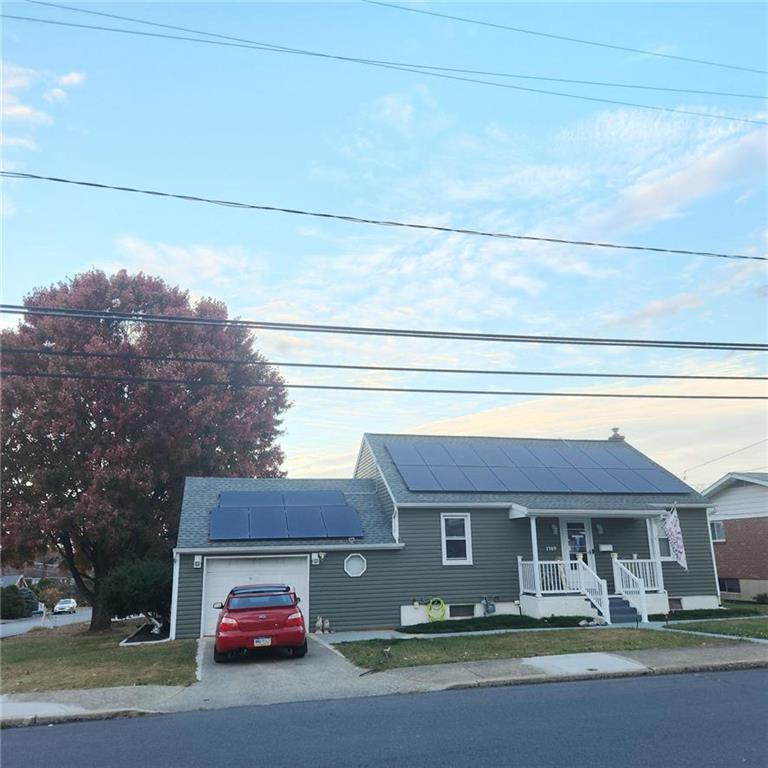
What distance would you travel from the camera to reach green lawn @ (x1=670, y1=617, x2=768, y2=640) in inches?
514

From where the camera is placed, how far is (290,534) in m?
17.3

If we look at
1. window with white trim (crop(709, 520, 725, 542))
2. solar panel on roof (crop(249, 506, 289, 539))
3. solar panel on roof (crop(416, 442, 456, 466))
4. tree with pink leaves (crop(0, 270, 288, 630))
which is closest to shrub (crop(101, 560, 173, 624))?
solar panel on roof (crop(249, 506, 289, 539))

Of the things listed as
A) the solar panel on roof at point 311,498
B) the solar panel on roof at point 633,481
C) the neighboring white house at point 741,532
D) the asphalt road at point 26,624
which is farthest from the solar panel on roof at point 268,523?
the neighboring white house at point 741,532

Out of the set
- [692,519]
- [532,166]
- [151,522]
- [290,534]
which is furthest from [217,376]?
[692,519]

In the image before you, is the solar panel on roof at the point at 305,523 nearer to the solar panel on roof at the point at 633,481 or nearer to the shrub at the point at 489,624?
the shrub at the point at 489,624

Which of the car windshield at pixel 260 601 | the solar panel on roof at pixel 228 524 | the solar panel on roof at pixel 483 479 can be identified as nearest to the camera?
the car windshield at pixel 260 601

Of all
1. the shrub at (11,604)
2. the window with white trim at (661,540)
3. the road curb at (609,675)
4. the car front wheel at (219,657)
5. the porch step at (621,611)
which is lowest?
the shrub at (11,604)

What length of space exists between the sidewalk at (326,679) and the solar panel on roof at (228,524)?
5.55 m

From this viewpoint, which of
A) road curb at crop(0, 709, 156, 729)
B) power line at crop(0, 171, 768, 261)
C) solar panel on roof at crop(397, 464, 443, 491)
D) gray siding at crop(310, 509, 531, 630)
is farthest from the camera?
solar panel on roof at crop(397, 464, 443, 491)

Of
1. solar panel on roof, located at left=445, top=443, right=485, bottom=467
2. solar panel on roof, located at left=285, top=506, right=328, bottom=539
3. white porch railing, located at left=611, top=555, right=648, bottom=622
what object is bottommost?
white porch railing, located at left=611, top=555, right=648, bottom=622

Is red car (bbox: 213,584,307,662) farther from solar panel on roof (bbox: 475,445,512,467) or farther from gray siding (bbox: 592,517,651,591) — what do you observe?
gray siding (bbox: 592,517,651,591)

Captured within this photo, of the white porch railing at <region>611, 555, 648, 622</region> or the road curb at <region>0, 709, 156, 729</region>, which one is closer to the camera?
the road curb at <region>0, 709, 156, 729</region>

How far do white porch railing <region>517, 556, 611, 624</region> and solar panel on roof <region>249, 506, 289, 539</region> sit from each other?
23.2 ft

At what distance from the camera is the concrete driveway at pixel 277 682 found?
8.49m
